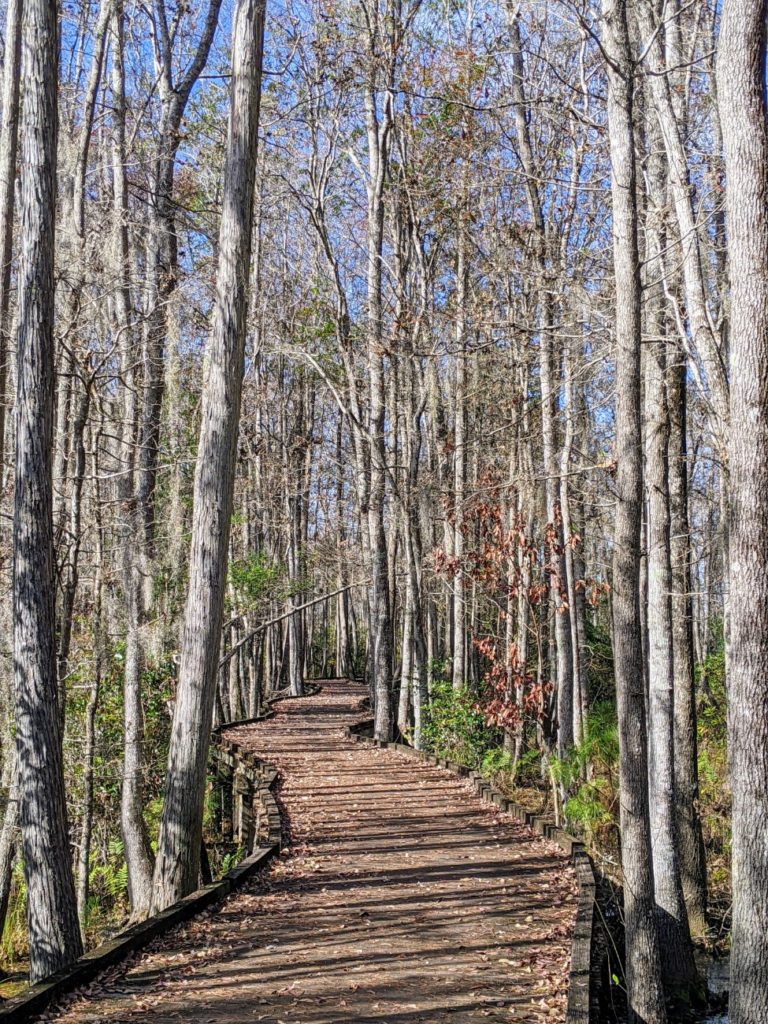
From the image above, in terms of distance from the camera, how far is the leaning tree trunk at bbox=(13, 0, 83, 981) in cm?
688

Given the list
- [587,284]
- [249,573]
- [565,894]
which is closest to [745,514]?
[565,894]

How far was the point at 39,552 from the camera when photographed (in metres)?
7.21

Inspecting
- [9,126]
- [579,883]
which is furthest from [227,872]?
[9,126]

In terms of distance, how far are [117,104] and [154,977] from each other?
37.7 feet

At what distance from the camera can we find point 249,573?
59.1 feet

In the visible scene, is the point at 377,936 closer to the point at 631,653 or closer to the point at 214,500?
the point at 631,653

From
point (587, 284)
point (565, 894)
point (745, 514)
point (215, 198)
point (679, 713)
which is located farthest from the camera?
point (215, 198)

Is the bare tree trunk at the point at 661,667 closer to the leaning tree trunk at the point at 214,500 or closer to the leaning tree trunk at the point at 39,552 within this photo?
the leaning tree trunk at the point at 214,500

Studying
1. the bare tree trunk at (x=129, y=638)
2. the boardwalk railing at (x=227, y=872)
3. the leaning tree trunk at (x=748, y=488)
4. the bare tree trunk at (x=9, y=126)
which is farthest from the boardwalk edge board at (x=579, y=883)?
the bare tree trunk at (x=9, y=126)

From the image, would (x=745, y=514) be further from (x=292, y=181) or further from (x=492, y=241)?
(x=292, y=181)

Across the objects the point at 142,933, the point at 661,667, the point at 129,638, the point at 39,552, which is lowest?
the point at 142,933

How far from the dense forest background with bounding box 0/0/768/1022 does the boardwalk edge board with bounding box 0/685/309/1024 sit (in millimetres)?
548

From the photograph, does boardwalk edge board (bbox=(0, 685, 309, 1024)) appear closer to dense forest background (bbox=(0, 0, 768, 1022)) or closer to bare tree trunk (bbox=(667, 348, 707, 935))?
dense forest background (bbox=(0, 0, 768, 1022))

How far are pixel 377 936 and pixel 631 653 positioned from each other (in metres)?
2.57
